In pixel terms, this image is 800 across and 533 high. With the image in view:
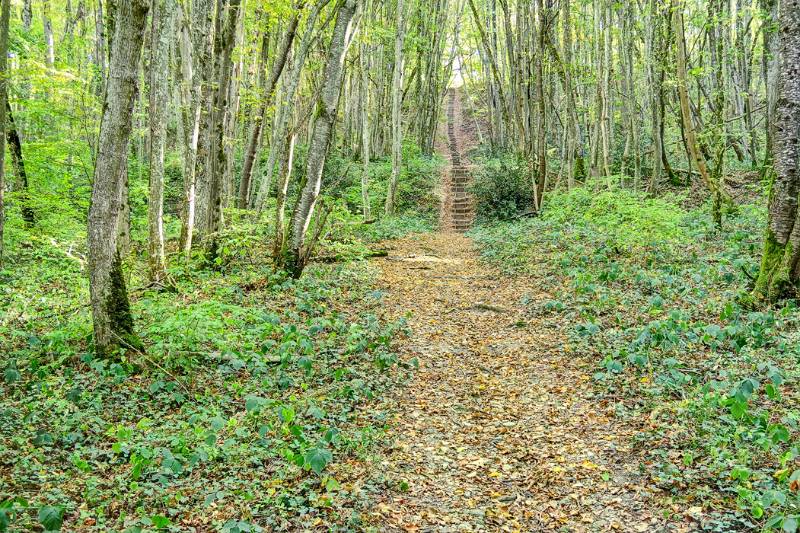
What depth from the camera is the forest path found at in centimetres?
365

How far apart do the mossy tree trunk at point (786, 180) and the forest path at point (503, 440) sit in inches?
97.4

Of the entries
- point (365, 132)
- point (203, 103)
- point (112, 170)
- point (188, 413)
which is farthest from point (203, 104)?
point (365, 132)

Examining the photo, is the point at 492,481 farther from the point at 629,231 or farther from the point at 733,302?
the point at 629,231

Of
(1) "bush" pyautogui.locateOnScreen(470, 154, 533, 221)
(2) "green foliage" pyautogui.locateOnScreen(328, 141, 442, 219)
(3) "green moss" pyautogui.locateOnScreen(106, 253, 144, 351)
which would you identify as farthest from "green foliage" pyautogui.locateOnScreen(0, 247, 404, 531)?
(2) "green foliage" pyautogui.locateOnScreen(328, 141, 442, 219)

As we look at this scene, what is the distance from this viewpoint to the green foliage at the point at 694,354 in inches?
137

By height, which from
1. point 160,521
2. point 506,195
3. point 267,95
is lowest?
point 160,521

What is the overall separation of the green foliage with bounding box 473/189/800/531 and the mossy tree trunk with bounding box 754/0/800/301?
46 cm

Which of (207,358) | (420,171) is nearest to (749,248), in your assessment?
A: (207,358)

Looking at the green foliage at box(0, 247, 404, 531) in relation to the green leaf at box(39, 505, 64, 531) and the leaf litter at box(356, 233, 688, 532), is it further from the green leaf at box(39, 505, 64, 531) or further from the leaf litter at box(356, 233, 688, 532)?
the leaf litter at box(356, 233, 688, 532)

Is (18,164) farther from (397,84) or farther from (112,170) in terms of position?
(397,84)

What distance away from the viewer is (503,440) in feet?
15.4

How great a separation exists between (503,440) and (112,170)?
442cm

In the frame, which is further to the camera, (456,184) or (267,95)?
(456,184)

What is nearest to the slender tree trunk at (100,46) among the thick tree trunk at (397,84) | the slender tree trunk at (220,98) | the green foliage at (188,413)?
the thick tree trunk at (397,84)
